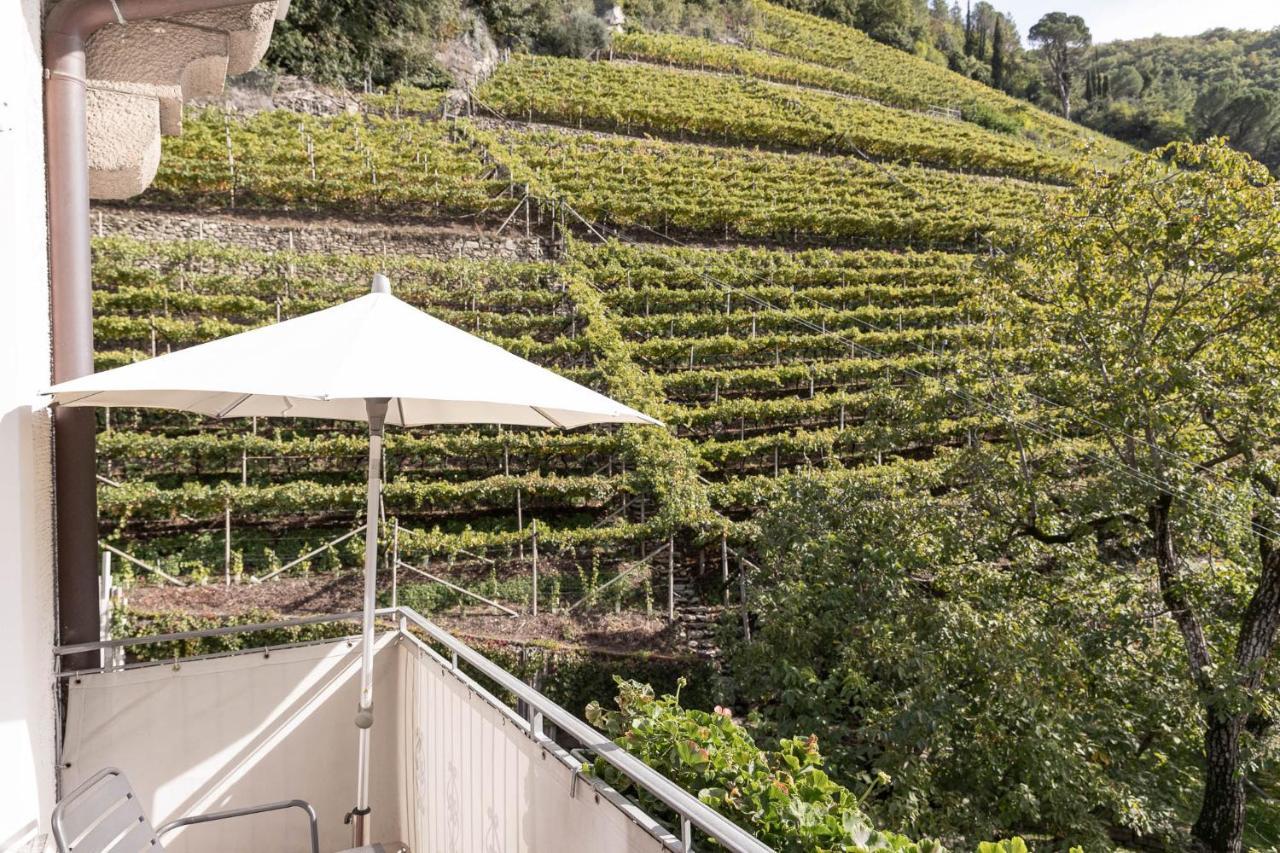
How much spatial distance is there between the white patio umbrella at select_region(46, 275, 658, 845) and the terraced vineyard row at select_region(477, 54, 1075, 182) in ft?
76.9

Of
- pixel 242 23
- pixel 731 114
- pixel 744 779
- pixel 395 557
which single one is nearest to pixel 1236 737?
pixel 744 779

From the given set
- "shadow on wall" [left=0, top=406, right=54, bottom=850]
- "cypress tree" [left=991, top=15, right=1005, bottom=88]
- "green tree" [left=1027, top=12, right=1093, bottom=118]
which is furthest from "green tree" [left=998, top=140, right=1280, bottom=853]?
"green tree" [left=1027, top=12, right=1093, bottom=118]

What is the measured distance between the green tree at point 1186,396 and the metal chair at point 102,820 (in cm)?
690

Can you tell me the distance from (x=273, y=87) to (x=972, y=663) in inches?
893

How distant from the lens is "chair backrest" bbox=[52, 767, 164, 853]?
187cm

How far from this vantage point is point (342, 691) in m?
3.31

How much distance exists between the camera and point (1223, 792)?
6285mm

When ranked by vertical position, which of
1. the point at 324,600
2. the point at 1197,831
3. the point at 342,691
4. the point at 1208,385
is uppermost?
the point at 1208,385

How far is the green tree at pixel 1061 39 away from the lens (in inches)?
2459

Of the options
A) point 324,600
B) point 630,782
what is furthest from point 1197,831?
point 324,600

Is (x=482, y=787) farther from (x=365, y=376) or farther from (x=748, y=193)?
(x=748, y=193)

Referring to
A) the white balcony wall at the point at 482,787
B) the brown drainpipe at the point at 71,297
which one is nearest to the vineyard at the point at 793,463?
the white balcony wall at the point at 482,787

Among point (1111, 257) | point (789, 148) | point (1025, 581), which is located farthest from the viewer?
point (789, 148)

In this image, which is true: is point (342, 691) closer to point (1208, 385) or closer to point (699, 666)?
point (699, 666)
